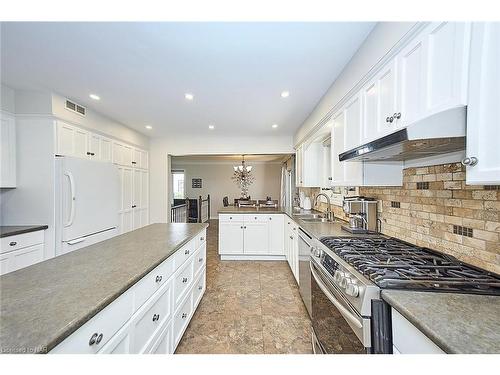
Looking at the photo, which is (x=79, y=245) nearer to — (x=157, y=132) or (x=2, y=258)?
(x=2, y=258)

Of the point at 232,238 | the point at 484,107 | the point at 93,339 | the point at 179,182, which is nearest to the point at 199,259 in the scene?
the point at 93,339

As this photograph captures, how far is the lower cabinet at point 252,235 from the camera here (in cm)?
417

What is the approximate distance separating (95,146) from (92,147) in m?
0.07

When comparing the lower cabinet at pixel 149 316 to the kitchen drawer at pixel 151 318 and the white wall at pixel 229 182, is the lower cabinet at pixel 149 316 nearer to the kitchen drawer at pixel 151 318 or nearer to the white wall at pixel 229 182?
the kitchen drawer at pixel 151 318

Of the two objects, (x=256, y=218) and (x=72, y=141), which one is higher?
(x=72, y=141)

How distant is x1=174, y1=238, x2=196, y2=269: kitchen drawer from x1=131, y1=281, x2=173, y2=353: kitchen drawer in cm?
20

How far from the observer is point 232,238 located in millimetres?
4223

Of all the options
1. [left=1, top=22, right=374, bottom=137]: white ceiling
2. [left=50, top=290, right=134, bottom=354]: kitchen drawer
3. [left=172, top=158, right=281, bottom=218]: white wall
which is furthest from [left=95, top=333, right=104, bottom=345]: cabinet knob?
[left=172, top=158, right=281, bottom=218]: white wall

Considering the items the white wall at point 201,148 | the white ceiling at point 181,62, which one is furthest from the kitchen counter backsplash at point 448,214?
the white wall at point 201,148

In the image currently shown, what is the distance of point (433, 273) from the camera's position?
1.10m

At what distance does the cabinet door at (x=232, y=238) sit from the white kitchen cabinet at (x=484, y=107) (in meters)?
3.63

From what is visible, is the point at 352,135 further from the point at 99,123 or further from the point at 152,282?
the point at 99,123
